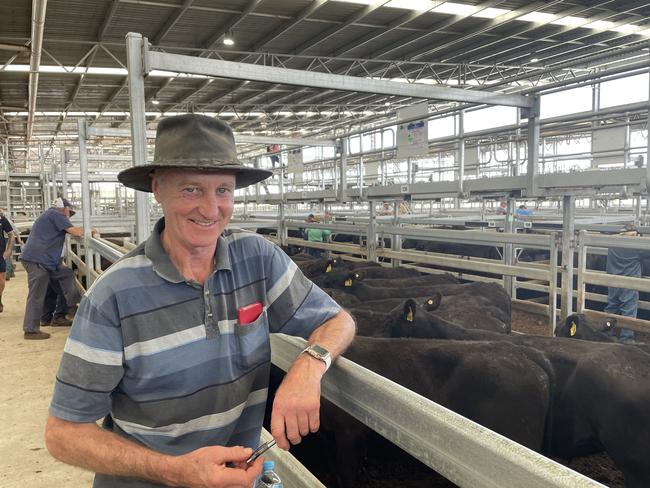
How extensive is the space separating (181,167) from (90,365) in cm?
56

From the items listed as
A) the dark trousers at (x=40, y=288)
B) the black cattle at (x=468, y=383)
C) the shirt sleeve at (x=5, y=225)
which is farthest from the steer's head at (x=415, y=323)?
the shirt sleeve at (x=5, y=225)

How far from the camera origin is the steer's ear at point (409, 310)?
13.6 feet

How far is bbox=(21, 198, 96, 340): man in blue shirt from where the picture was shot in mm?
6426

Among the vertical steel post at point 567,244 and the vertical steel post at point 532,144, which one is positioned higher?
the vertical steel post at point 532,144

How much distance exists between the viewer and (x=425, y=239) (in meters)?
6.72

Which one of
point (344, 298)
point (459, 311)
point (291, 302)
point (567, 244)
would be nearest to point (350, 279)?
point (344, 298)

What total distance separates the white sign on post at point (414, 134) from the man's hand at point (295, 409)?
11.8 ft

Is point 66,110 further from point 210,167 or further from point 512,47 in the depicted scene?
point 210,167

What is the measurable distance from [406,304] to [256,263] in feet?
9.10

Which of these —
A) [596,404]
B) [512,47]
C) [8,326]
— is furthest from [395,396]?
[512,47]

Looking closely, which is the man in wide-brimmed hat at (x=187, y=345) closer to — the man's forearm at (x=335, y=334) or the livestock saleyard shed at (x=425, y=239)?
the man's forearm at (x=335, y=334)

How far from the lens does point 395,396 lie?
105cm

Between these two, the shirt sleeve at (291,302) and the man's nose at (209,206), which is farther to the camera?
the shirt sleeve at (291,302)

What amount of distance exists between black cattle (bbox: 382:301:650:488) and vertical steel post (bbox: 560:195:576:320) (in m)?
1.42
